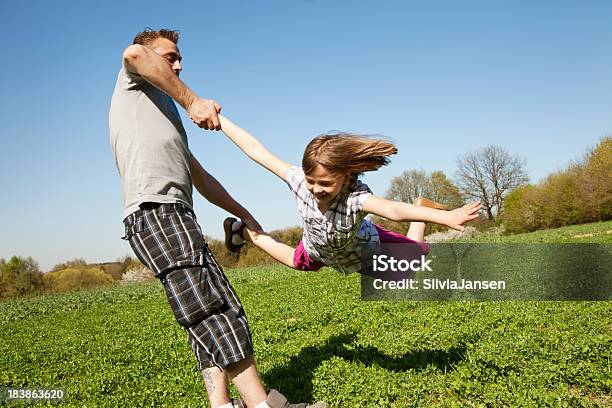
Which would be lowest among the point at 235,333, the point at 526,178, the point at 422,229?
the point at 235,333

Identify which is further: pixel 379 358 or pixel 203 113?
pixel 379 358

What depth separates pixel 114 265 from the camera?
44125 mm

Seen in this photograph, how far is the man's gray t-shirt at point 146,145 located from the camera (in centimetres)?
323

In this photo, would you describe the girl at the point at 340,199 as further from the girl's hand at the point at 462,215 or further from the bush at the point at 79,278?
the bush at the point at 79,278

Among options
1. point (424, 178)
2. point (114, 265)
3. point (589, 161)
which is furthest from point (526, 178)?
point (114, 265)

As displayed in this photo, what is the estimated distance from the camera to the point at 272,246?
5.00 metres

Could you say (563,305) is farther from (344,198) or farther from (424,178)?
(424,178)

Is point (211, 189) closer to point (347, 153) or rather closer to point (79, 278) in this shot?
point (347, 153)

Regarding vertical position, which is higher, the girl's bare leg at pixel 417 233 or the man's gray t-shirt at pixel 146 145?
the man's gray t-shirt at pixel 146 145

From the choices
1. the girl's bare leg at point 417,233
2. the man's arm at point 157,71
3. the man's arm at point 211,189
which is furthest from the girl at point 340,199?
the man's arm at point 157,71

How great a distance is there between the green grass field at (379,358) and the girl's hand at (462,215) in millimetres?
1527

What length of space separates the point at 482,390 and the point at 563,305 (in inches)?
Result: 164

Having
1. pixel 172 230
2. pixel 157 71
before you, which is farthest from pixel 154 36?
pixel 172 230

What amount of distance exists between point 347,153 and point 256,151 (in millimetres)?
874
